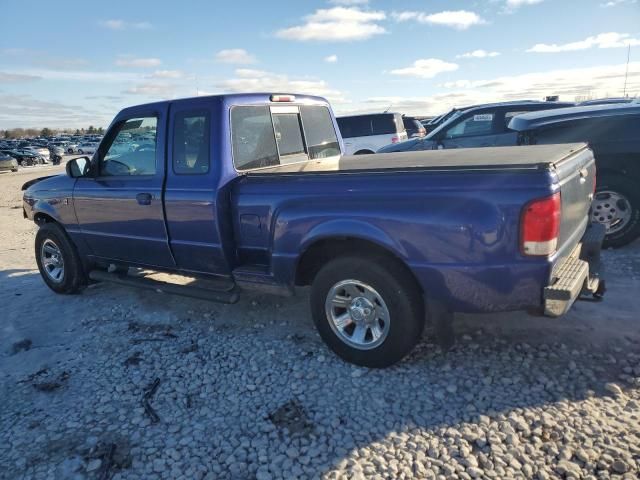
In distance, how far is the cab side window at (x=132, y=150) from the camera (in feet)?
14.4

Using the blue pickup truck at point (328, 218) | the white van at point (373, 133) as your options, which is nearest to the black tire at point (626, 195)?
the blue pickup truck at point (328, 218)

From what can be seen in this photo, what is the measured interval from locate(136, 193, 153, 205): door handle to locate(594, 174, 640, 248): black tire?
15.5 feet

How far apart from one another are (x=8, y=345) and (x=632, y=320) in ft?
17.5

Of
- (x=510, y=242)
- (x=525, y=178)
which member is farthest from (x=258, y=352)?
(x=525, y=178)

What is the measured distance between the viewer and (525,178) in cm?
272

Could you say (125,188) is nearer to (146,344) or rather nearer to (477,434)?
(146,344)

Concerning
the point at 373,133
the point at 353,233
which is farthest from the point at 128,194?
the point at 373,133

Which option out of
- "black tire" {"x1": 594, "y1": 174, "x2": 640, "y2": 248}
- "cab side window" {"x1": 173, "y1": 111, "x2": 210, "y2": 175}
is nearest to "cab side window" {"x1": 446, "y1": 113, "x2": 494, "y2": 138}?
"black tire" {"x1": 594, "y1": 174, "x2": 640, "y2": 248}

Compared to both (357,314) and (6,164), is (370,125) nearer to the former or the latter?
(357,314)

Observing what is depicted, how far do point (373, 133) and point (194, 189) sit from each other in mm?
10489

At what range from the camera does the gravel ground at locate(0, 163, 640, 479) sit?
2.61 meters

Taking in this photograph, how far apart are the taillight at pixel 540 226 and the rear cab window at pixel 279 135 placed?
89.1 inches

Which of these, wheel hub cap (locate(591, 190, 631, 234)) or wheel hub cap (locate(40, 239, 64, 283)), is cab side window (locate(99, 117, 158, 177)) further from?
wheel hub cap (locate(591, 190, 631, 234))

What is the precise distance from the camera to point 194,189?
3.96 m
